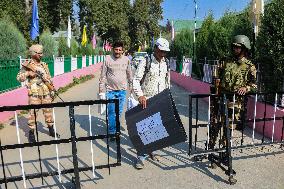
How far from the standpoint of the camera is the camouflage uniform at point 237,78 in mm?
4750

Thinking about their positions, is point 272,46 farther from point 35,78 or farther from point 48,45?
point 48,45

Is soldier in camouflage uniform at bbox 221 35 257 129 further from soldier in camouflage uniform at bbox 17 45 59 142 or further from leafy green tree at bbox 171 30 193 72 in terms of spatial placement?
leafy green tree at bbox 171 30 193 72

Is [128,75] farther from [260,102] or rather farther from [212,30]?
[212,30]

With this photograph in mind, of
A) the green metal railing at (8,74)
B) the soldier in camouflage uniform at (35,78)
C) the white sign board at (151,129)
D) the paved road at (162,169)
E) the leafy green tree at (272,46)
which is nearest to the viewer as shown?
the white sign board at (151,129)

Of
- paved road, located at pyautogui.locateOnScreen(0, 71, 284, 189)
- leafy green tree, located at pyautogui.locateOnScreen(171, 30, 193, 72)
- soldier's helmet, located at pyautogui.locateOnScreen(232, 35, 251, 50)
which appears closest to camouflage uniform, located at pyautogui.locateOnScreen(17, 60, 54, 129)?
paved road, located at pyautogui.locateOnScreen(0, 71, 284, 189)

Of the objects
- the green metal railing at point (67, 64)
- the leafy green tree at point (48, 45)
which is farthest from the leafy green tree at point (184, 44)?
the leafy green tree at point (48, 45)

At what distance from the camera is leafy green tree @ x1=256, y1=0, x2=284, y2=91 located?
6.34 m

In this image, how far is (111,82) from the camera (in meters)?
6.20

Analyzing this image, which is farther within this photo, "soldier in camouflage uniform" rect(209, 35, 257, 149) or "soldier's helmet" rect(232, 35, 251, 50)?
"soldier in camouflage uniform" rect(209, 35, 257, 149)

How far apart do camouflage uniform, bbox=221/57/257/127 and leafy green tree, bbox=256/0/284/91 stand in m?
1.90

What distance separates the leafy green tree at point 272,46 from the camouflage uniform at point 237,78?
6.24ft

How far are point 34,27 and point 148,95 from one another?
36.4 feet

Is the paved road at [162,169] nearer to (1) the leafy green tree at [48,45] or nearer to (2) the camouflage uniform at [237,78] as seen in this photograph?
(2) the camouflage uniform at [237,78]

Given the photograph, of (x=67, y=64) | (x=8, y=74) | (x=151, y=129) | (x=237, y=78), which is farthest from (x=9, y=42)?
(x=237, y=78)
